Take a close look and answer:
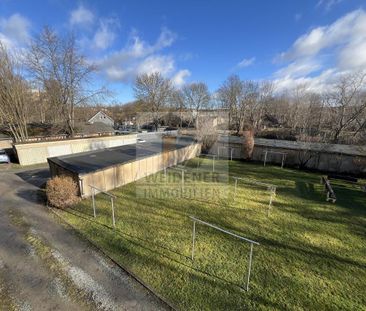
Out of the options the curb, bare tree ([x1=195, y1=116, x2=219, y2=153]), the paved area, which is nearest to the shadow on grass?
the curb

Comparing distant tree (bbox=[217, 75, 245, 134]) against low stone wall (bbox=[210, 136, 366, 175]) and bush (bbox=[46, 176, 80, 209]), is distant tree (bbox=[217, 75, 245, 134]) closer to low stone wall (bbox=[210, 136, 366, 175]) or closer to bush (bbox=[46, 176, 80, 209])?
low stone wall (bbox=[210, 136, 366, 175])

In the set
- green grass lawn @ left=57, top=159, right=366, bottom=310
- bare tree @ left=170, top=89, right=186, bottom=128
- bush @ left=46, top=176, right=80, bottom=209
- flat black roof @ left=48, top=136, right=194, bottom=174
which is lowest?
green grass lawn @ left=57, top=159, right=366, bottom=310

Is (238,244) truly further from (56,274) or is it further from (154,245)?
(56,274)

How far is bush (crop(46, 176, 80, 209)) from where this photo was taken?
7582 mm

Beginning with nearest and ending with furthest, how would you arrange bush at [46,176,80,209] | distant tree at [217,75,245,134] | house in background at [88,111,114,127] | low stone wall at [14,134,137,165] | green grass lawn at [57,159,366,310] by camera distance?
green grass lawn at [57,159,366,310] → bush at [46,176,80,209] → low stone wall at [14,134,137,165] → distant tree at [217,75,245,134] → house in background at [88,111,114,127]

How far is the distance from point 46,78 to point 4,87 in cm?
406

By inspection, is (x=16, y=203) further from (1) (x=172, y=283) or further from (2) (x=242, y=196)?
(2) (x=242, y=196)

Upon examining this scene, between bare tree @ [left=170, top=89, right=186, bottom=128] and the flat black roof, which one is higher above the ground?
bare tree @ [left=170, top=89, right=186, bottom=128]

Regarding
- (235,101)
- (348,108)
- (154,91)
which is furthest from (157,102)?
(348,108)

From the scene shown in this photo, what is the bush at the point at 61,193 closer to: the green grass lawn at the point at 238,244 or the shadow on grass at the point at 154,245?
the green grass lawn at the point at 238,244

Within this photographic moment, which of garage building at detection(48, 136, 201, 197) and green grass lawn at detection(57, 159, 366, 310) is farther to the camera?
garage building at detection(48, 136, 201, 197)

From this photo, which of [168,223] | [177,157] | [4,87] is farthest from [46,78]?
[168,223]

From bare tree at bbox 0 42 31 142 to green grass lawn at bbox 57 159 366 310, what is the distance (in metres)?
14.1

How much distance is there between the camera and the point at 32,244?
219 inches
